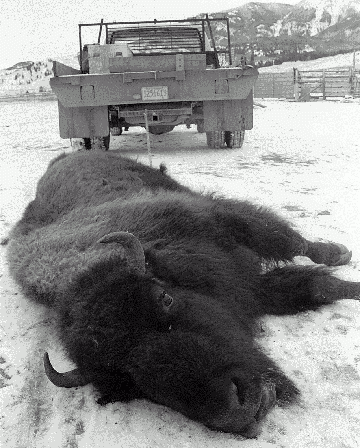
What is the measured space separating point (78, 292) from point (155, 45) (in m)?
8.21

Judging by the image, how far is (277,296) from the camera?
2844 millimetres

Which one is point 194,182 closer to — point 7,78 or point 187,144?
point 187,144

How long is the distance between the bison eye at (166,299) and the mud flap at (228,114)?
270 inches

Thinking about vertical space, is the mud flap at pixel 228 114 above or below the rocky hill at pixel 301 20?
below

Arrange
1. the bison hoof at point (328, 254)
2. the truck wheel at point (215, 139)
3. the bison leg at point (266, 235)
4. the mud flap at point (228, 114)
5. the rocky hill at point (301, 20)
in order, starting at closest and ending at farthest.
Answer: the bison leg at point (266, 235) → the bison hoof at point (328, 254) → the mud flap at point (228, 114) → the truck wheel at point (215, 139) → the rocky hill at point (301, 20)

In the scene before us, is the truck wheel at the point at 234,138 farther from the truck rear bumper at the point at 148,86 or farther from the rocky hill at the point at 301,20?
the rocky hill at the point at 301,20

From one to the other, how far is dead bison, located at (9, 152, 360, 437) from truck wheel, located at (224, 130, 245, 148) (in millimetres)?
5477

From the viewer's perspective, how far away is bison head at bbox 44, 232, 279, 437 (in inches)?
67.9

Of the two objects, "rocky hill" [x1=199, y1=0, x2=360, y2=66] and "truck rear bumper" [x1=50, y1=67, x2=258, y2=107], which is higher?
"rocky hill" [x1=199, y1=0, x2=360, y2=66]

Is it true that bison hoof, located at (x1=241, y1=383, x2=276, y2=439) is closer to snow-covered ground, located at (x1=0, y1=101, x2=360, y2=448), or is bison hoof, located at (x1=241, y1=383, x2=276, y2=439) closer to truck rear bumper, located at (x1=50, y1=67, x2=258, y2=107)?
snow-covered ground, located at (x1=0, y1=101, x2=360, y2=448)

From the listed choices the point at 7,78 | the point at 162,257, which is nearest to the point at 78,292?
the point at 162,257

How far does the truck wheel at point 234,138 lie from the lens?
893cm

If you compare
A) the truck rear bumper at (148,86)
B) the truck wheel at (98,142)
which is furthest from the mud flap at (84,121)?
the truck wheel at (98,142)

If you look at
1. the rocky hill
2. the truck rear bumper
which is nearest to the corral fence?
the truck rear bumper
